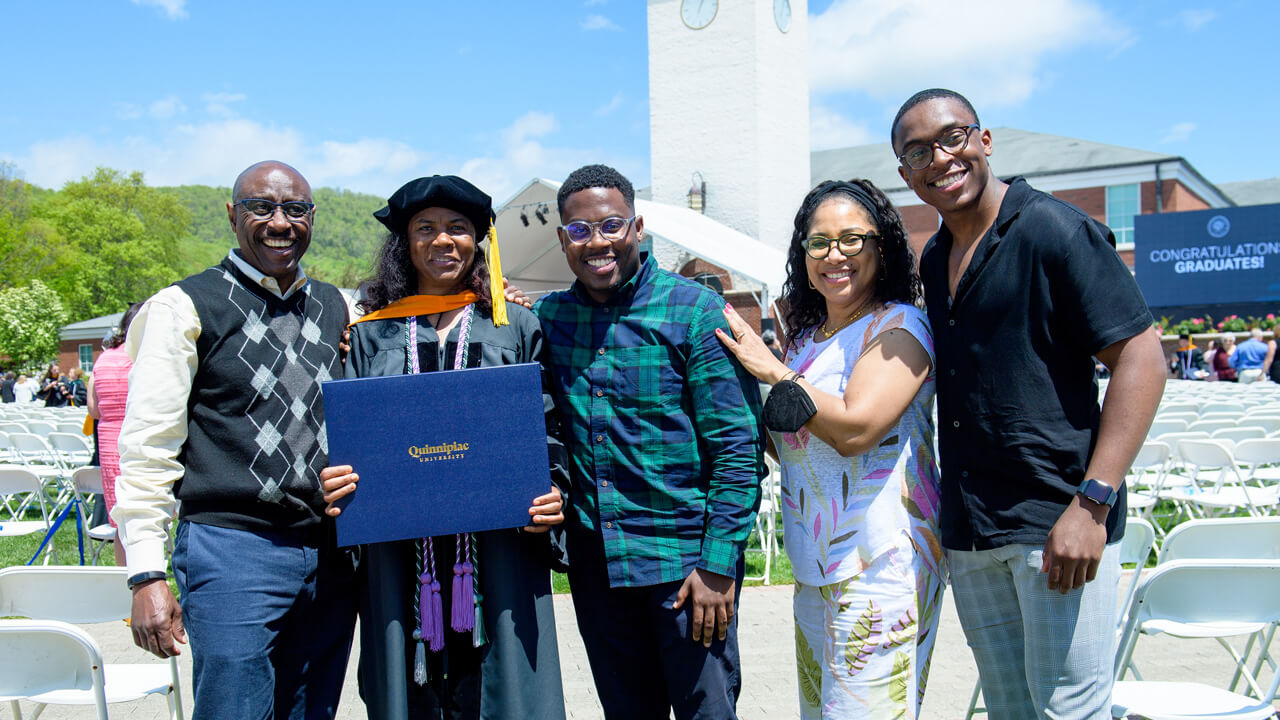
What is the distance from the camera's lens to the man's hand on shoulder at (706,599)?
7.44 feet

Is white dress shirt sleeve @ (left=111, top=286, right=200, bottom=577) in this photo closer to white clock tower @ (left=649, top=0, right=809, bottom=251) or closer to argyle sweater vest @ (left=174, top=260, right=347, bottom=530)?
argyle sweater vest @ (left=174, top=260, right=347, bottom=530)

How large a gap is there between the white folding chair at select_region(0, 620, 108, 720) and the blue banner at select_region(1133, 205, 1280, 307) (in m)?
28.4

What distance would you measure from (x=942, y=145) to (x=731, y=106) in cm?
2109

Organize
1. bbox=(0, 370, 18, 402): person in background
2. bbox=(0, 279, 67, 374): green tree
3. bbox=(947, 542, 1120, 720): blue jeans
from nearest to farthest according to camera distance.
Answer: bbox=(947, 542, 1120, 720): blue jeans
bbox=(0, 370, 18, 402): person in background
bbox=(0, 279, 67, 374): green tree

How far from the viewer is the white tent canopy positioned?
12.0 m

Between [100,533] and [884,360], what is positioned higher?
[884,360]

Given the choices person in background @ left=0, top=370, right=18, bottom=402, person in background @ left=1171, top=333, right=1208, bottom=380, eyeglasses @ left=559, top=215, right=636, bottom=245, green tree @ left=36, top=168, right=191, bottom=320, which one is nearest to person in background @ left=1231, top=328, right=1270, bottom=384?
person in background @ left=1171, top=333, right=1208, bottom=380

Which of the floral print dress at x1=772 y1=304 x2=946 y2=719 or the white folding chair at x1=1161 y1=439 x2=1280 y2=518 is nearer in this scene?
the floral print dress at x1=772 y1=304 x2=946 y2=719

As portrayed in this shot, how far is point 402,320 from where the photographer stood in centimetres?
245

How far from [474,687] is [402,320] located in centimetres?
106

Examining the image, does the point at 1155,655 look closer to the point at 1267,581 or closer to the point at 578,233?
the point at 1267,581

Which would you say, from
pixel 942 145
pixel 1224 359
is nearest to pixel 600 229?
pixel 942 145

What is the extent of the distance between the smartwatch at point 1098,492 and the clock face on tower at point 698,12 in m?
22.3

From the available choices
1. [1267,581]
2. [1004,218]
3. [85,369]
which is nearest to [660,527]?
[1004,218]
